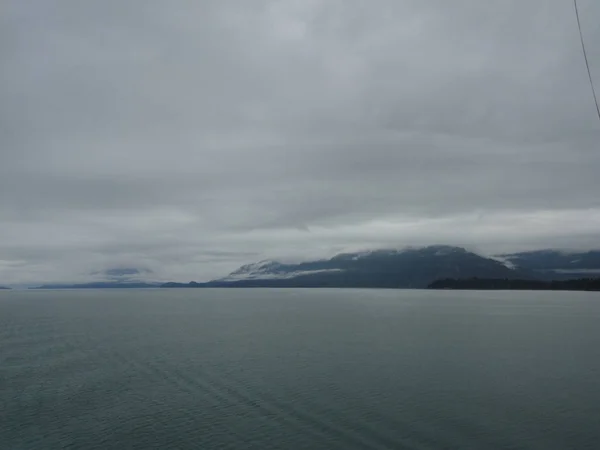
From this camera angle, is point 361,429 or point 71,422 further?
point 71,422

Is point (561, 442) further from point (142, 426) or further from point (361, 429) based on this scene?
point (142, 426)

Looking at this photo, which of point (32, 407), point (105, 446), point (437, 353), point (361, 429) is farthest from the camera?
point (437, 353)

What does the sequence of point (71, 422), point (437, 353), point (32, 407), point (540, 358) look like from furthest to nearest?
1. point (437, 353)
2. point (540, 358)
3. point (32, 407)
4. point (71, 422)

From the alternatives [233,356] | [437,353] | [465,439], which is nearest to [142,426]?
[465,439]

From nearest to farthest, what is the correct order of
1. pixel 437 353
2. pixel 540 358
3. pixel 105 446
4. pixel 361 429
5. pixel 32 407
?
pixel 105 446
pixel 361 429
pixel 32 407
pixel 540 358
pixel 437 353

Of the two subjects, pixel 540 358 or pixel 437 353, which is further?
pixel 437 353

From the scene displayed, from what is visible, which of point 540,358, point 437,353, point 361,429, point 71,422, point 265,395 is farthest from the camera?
point 437,353

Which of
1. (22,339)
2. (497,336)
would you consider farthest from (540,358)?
(22,339)

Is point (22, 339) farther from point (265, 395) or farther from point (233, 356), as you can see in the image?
point (265, 395)

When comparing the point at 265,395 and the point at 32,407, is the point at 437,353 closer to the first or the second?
the point at 265,395
